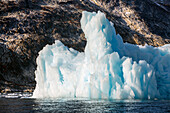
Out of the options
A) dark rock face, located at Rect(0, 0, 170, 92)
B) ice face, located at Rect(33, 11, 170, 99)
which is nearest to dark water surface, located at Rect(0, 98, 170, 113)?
ice face, located at Rect(33, 11, 170, 99)

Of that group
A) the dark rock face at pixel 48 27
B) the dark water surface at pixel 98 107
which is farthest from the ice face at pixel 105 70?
the dark rock face at pixel 48 27

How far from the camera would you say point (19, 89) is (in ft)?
286

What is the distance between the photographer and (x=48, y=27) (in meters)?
109

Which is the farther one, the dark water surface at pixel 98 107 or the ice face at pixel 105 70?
the ice face at pixel 105 70

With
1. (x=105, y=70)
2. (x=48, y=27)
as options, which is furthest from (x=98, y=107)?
(x=48, y=27)

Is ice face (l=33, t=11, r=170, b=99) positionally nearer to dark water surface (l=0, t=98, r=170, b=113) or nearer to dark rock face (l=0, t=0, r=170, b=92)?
dark water surface (l=0, t=98, r=170, b=113)

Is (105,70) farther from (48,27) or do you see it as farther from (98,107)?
(48,27)

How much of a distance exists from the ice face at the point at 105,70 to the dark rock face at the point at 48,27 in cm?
4513

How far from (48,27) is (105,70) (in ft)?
253


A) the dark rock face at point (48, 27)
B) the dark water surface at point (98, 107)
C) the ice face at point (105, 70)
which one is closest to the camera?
the dark water surface at point (98, 107)

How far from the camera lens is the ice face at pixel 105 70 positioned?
33.8m

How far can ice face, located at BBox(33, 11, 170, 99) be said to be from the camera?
3381 cm

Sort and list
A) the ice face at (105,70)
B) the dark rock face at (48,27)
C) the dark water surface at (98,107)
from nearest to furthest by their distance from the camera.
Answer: the dark water surface at (98,107), the ice face at (105,70), the dark rock face at (48,27)

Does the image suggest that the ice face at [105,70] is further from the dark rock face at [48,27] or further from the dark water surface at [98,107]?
the dark rock face at [48,27]
